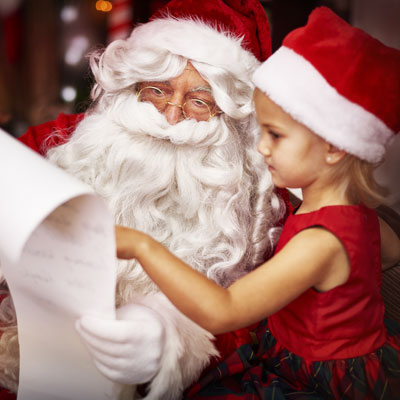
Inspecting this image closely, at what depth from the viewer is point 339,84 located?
0.69 meters

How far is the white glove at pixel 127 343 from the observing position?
2.30 ft

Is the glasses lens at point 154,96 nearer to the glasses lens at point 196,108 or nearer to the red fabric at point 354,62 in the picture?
the glasses lens at point 196,108

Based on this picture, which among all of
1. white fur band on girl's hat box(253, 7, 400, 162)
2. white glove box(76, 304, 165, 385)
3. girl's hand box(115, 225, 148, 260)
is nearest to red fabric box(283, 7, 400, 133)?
white fur band on girl's hat box(253, 7, 400, 162)

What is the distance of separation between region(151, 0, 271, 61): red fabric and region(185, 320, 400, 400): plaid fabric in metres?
0.66

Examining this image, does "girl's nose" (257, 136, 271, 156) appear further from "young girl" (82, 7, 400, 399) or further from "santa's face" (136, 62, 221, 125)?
"santa's face" (136, 62, 221, 125)

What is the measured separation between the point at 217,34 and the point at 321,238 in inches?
23.5

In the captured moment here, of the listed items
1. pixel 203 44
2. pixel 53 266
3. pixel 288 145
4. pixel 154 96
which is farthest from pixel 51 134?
pixel 288 145

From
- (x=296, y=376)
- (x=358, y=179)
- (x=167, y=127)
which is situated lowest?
(x=296, y=376)

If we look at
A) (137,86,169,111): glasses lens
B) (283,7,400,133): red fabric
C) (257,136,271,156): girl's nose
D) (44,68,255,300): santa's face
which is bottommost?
(44,68,255,300): santa's face

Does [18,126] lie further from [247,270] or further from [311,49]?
[311,49]

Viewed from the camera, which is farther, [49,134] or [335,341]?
[49,134]

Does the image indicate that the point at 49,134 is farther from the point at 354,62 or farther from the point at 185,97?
the point at 354,62

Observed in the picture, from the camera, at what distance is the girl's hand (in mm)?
694

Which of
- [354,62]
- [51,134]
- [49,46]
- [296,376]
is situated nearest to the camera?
[354,62]
